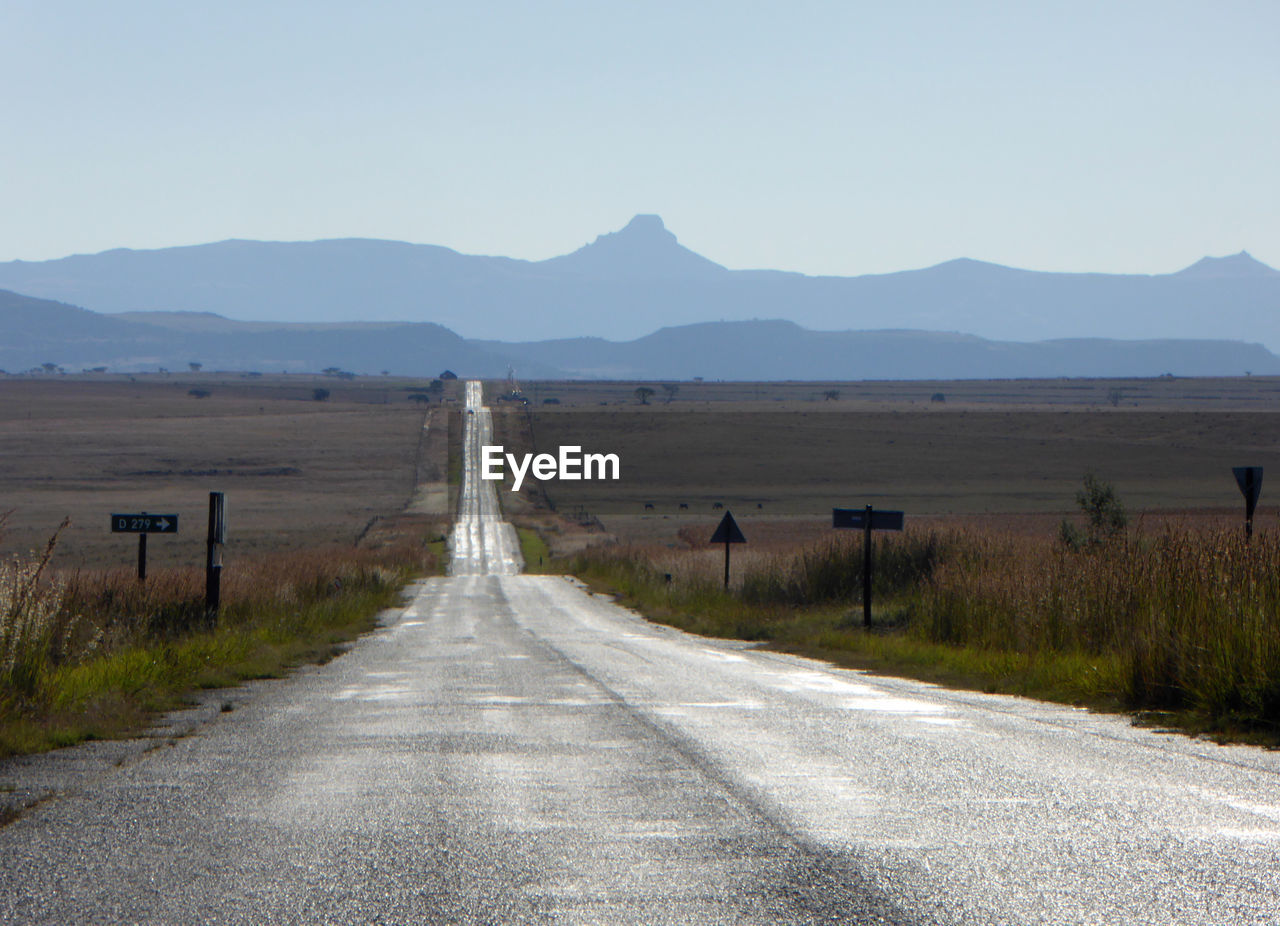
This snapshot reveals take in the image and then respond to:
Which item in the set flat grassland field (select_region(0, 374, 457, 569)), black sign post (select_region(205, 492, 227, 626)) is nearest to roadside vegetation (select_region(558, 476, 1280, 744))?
black sign post (select_region(205, 492, 227, 626))

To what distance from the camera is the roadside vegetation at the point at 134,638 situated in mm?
9695

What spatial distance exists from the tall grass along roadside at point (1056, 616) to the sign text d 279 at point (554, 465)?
71.9 m

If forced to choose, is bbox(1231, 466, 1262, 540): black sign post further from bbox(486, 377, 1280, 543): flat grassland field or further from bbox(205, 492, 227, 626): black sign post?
bbox(486, 377, 1280, 543): flat grassland field

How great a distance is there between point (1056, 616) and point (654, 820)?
11.6 meters

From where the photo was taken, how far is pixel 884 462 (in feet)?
330

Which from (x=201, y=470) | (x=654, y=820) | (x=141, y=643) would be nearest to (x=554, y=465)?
(x=201, y=470)

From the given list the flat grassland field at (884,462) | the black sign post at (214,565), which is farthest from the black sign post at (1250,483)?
the flat grassland field at (884,462)

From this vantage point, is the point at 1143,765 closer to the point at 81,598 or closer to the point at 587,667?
the point at 587,667

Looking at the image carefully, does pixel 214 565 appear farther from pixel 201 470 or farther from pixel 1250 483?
pixel 201 470

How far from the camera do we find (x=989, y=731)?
31.4ft

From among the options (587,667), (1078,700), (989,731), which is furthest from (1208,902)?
(587,667)

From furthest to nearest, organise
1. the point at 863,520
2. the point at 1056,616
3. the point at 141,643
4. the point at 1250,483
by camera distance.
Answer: the point at 863,520 < the point at 1056,616 < the point at 141,643 < the point at 1250,483

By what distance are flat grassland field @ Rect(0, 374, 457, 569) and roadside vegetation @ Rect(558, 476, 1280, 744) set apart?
31.0 meters

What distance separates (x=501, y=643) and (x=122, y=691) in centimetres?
1112
